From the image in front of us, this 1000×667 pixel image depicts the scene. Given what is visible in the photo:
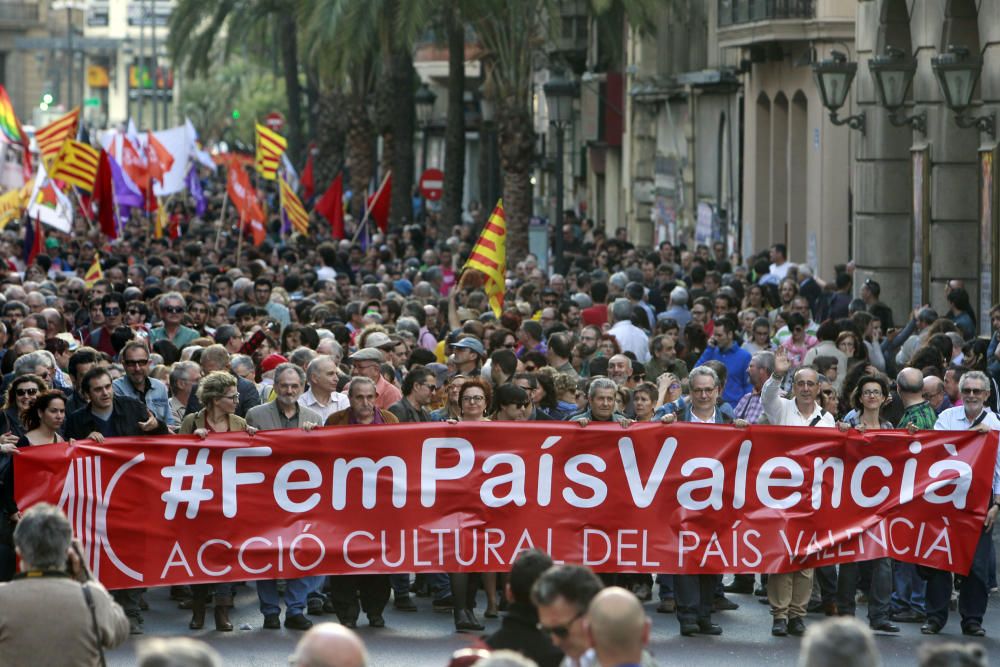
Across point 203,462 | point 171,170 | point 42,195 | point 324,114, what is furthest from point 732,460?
point 324,114

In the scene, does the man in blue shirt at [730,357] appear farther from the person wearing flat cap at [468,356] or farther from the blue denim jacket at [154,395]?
the blue denim jacket at [154,395]

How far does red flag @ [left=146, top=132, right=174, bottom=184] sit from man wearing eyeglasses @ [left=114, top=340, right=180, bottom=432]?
21264 millimetres

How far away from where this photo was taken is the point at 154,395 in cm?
1330

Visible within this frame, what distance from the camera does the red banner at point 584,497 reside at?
11.5 m

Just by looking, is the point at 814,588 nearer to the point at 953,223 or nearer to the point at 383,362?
the point at 383,362

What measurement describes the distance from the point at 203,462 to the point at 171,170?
81.0ft

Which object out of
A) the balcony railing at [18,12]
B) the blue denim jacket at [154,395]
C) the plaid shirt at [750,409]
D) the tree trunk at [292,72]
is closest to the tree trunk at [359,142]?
the tree trunk at [292,72]

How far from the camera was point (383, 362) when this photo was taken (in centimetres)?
1352

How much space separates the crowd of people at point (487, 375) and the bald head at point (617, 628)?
676 mm

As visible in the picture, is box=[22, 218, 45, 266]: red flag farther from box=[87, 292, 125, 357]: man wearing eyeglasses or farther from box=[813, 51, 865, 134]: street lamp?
box=[813, 51, 865, 134]: street lamp

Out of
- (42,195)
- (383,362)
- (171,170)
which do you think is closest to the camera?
(383,362)

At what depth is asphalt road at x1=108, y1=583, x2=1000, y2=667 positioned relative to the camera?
1112 centimetres

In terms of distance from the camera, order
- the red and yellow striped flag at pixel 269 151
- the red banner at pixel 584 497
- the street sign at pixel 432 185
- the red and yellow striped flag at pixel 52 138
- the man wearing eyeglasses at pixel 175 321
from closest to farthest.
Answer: the red banner at pixel 584 497 < the man wearing eyeglasses at pixel 175 321 < the red and yellow striped flag at pixel 269 151 < the red and yellow striped flag at pixel 52 138 < the street sign at pixel 432 185

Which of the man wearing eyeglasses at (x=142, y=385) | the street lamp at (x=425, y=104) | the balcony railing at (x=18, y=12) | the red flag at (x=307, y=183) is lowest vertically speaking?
the man wearing eyeglasses at (x=142, y=385)
